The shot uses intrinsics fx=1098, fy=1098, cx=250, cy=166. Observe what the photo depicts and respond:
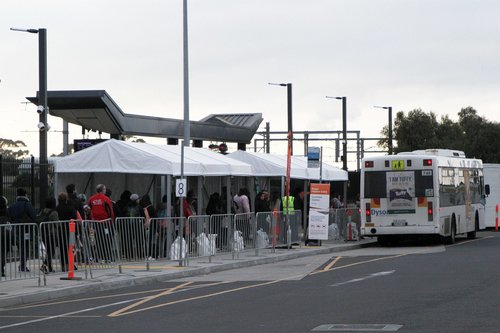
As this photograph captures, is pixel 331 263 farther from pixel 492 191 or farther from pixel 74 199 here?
pixel 492 191

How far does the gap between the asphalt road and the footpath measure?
55 centimetres

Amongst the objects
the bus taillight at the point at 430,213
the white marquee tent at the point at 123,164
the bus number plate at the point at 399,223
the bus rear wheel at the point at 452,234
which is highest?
the white marquee tent at the point at 123,164

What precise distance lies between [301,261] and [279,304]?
12917mm

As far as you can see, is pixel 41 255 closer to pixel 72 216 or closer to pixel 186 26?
pixel 72 216

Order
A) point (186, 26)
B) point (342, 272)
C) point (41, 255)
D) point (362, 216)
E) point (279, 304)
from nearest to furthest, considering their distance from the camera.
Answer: point (279, 304)
point (41, 255)
point (342, 272)
point (186, 26)
point (362, 216)

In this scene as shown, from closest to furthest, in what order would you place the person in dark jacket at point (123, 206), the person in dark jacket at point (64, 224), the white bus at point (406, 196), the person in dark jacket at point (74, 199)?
the person in dark jacket at point (64, 224)
the person in dark jacket at point (74, 199)
the person in dark jacket at point (123, 206)
the white bus at point (406, 196)

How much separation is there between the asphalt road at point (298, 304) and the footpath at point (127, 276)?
547 mm

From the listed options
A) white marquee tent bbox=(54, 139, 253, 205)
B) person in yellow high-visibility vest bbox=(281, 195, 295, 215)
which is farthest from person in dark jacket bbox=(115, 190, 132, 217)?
person in yellow high-visibility vest bbox=(281, 195, 295, 215)

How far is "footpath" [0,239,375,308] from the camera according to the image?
776 inches

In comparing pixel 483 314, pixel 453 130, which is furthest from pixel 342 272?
pixel 453 130

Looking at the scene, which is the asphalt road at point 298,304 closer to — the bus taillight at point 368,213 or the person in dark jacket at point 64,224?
the person in dark jacket at point 64,224

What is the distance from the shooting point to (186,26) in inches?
1342

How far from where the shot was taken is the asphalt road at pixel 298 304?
46.2ft

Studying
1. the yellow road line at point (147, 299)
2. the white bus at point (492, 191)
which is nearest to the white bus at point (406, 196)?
the yellow road line at point (147, 299)
